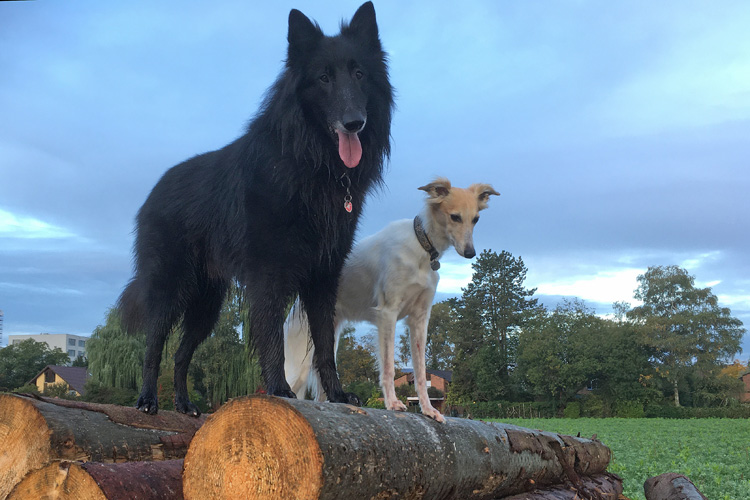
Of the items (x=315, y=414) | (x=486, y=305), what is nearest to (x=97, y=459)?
(x=315, y=414)

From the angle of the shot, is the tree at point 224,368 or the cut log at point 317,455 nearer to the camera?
the cut log at point 317,455

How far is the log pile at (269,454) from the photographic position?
8.49 ft

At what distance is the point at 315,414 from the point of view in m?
2.72

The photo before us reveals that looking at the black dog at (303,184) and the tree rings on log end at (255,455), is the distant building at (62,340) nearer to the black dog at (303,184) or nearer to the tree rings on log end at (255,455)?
the black dog at (303,184)

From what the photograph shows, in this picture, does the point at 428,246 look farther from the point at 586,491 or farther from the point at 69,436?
the point at 69,436

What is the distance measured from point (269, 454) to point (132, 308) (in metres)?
3.53

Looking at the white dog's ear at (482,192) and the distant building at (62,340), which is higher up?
the distant building at (62,340)

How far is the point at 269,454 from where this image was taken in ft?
8.50

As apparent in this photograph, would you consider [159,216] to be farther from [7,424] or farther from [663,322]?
[663,322]

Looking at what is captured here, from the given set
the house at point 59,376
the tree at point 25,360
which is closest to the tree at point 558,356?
the house at point 59,376

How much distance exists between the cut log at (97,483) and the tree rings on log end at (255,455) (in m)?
0.46

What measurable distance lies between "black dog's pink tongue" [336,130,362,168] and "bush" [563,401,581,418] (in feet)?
172

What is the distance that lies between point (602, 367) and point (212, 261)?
2138 inches

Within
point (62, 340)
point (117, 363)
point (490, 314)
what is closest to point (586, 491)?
point (117, 363)
